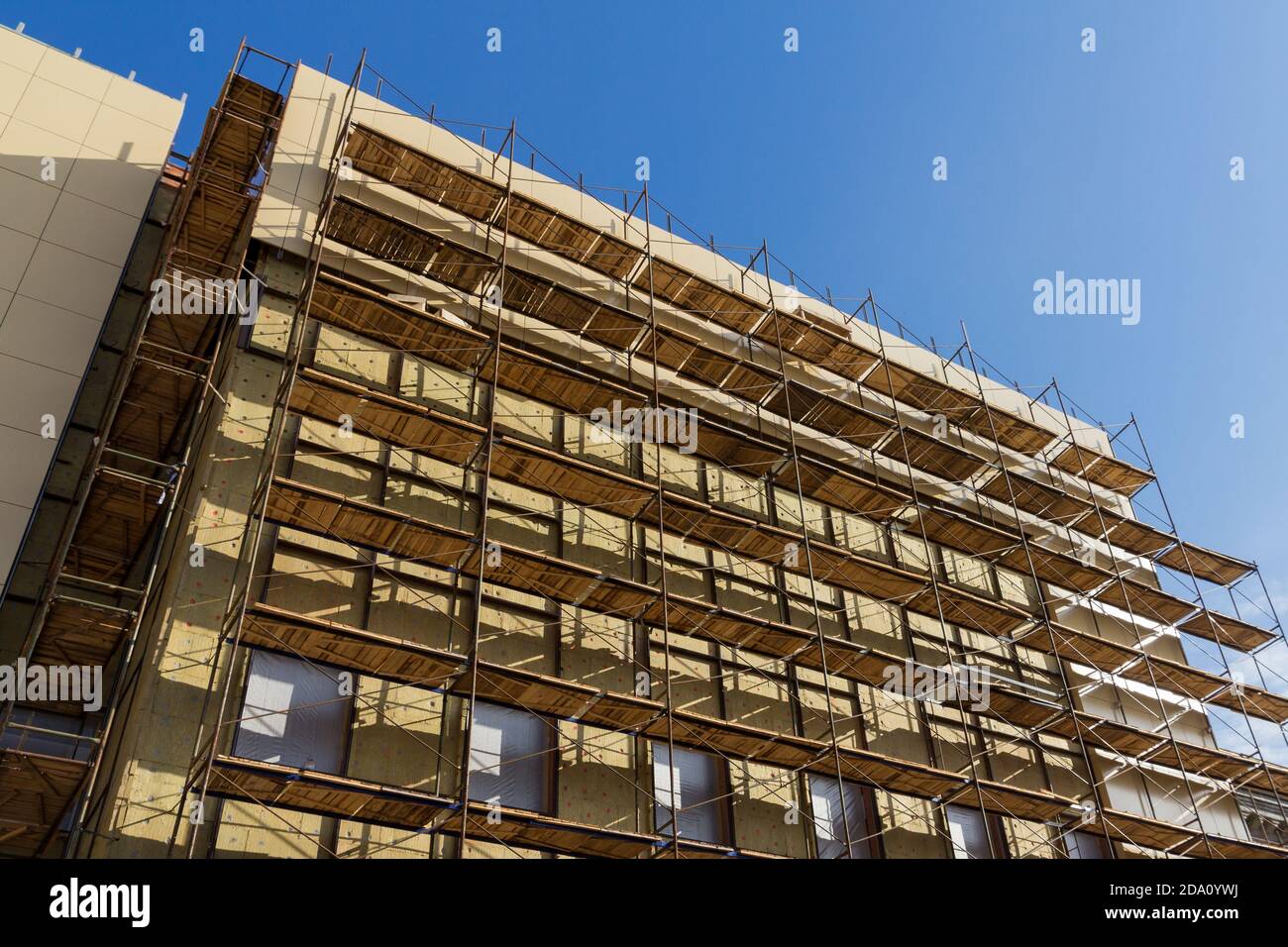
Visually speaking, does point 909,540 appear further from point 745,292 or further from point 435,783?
point 435,783

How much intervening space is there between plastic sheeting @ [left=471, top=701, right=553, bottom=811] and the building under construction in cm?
6

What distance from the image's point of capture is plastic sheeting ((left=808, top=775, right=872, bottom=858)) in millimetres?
19469

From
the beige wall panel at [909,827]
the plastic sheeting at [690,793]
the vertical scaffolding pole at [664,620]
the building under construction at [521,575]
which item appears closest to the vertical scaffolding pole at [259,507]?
the building under construction at [521,575]

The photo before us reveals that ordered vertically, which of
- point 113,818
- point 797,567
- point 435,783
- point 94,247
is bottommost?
point 113,818

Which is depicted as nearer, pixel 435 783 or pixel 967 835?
pixel 435 783

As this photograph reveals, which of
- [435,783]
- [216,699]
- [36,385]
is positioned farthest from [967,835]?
[36,385]

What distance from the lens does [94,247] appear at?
19.5 meters

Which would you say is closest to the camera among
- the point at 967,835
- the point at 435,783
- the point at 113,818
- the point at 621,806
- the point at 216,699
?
the point at 113,818

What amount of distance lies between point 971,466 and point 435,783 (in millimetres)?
17511

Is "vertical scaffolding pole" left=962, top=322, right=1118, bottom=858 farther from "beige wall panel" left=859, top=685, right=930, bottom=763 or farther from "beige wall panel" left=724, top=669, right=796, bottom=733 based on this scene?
"beige wall panel" left=724, top=669, right=796, bottom=733

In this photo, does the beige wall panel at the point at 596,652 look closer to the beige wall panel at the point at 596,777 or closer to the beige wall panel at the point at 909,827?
the beige wall panel at the point at 596,777

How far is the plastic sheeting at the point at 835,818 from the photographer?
19.5 m

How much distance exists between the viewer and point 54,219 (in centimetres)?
1934
